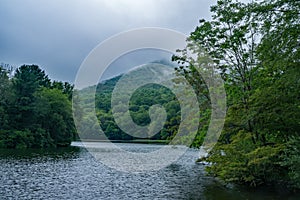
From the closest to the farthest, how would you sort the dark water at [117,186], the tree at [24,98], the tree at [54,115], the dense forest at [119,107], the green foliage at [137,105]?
the dark water at [117,186] < the green foliage at [137,105] < the dense forest at [119,107] < the tree at [24,98] < the tree at [54,115]

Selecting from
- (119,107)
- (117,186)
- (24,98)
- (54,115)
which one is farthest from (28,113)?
(117,186)

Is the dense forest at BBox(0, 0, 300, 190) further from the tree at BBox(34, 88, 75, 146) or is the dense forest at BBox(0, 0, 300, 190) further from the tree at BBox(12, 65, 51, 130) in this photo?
the tree at BBox(34, 88, 75, 146)

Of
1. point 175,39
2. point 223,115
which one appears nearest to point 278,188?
point 223,115

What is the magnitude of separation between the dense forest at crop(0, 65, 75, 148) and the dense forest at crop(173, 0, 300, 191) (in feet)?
132

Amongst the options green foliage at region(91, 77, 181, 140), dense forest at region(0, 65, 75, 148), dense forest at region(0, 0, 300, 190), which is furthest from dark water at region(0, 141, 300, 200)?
dense forest at region(0, 65, 75, 148)

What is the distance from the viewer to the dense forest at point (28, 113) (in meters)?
51.1

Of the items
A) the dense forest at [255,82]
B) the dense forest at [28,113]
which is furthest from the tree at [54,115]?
the dense forest at [255,82]

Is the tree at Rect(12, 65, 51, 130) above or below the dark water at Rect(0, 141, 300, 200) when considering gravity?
above

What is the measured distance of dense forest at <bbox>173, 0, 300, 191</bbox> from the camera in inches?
470

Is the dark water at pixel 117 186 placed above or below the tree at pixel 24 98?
below

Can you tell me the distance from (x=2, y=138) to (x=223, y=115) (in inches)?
1658

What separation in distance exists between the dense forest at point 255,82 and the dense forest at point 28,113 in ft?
132

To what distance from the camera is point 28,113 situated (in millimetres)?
55219

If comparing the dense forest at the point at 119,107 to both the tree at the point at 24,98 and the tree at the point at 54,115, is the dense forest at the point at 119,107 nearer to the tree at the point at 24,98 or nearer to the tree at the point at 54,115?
the tree at the point at 54,115
